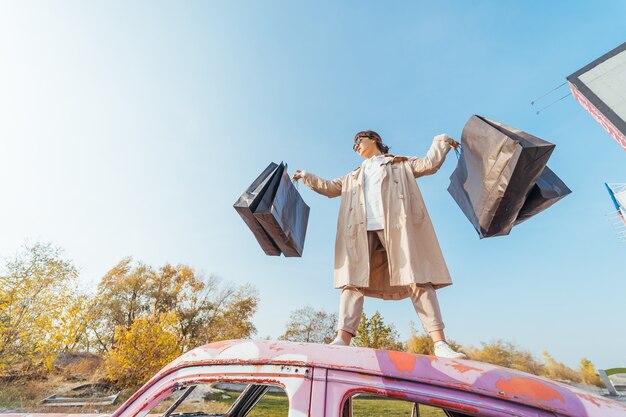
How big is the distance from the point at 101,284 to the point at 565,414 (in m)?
34.2

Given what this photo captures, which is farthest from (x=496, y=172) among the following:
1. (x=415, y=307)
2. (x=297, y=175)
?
(x=297, y=175)

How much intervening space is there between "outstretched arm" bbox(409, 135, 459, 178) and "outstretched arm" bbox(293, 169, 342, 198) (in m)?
0.88

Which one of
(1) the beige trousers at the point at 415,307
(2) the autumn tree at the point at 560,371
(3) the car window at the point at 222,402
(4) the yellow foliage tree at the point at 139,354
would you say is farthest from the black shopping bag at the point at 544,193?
(2) the autumn tree at the point at 560,371

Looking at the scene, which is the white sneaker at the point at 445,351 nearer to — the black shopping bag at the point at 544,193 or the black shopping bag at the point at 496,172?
the black shopping bag at the point at 496,172

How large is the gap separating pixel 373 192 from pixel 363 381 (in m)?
2.00

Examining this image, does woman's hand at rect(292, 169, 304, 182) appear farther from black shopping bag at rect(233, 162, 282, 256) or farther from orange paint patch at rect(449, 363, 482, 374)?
orange paint patch at rect(449, 363, 482, 374)

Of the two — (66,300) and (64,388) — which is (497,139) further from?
(64,388)

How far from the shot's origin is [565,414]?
0.87 meters

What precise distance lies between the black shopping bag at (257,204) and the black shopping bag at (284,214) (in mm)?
38

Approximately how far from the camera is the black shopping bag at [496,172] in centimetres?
190

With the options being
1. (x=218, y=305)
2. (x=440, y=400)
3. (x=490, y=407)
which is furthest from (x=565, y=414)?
(x=218, y=305)

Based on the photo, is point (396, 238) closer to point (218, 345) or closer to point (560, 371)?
point (218, 345)

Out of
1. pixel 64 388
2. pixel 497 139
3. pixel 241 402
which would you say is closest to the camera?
pixel 497 139

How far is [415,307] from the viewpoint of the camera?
222 cm
